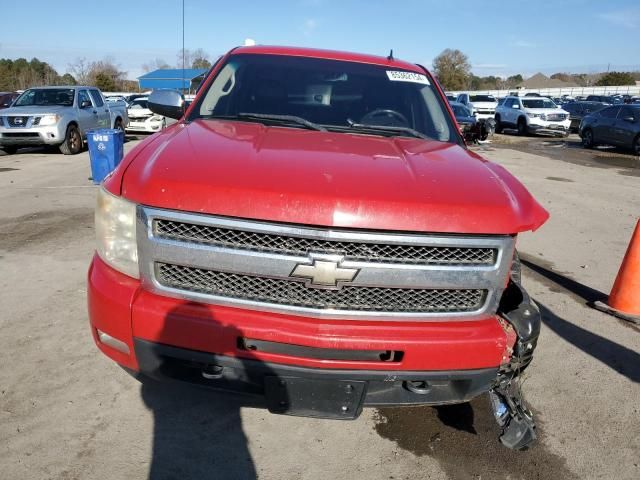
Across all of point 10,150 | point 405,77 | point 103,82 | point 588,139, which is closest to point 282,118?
point 405,77

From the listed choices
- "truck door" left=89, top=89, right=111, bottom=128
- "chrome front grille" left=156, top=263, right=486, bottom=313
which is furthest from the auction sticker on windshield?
"truck door" left=89, top=89, right=111, bottom=128

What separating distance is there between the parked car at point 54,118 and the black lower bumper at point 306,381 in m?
13.4

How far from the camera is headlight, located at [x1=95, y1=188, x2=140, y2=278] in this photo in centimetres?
233

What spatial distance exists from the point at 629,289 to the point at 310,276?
381cm

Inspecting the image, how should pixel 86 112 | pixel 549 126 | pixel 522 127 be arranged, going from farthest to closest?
pixel 522 127 → pixel 549 126 → pixel 86 112

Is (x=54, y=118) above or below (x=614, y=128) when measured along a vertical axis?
below

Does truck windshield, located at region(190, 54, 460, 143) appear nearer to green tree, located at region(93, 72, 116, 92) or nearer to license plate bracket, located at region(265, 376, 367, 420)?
license plate bracket, located at region(265, 376, 367, 420)

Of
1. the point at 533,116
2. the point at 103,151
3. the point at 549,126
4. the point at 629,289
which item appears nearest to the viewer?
the point at 629,289

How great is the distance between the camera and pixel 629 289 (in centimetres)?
476

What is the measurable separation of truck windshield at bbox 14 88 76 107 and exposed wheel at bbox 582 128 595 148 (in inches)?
732

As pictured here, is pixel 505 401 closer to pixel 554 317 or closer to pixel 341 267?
pixel 341 267

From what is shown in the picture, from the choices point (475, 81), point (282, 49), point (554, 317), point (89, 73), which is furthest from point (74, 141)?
point (475, 81)

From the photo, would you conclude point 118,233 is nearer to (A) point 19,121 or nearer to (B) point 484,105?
(A) point 19,121

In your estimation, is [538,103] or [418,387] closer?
[418,387]
